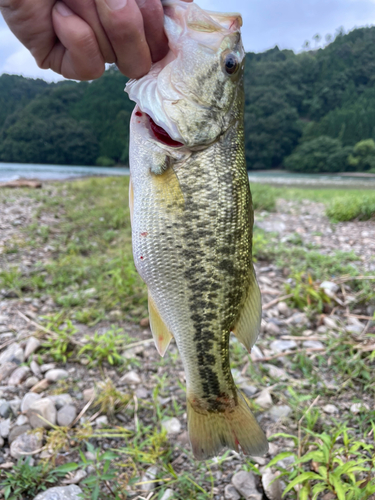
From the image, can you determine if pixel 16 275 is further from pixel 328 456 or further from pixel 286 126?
pixel 286 126

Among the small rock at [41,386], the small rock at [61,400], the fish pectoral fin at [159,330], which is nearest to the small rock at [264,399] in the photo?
the fish pectoral fin at [159,330]

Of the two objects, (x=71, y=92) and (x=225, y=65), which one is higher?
(x=71, y=92)

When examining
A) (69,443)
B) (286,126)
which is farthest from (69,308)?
(286,126)

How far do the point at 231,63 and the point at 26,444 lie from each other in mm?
2466

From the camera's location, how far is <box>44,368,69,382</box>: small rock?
2.64 m

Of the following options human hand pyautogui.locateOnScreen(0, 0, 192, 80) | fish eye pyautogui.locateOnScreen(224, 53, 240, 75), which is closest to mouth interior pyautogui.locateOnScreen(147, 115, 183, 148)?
human hand pyautogui.locateOnScreen(0, 0, 192, 80)

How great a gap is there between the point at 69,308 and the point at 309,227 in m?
4.81

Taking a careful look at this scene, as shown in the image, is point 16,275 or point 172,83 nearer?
point 172,83

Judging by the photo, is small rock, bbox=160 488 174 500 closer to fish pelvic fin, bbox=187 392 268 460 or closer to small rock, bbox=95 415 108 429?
fish pelvic fin, bbox=187 392 268 460

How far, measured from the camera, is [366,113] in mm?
52219

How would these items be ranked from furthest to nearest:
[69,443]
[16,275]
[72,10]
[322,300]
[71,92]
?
[71,92], [16,275], [322,300], [69,443], [72,10]

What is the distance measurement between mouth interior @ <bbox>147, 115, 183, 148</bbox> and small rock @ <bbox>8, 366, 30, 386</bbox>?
88.0 inches

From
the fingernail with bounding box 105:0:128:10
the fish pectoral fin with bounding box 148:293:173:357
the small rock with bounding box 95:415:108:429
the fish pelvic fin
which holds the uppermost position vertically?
the fingernail with bounding box 105:0:128:10

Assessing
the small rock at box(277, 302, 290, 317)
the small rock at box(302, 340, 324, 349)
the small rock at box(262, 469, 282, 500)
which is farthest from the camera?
the small rock at box(277, 302, 290, 317)
